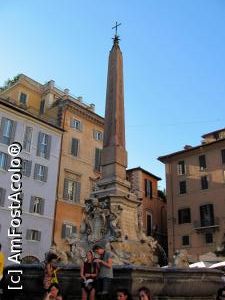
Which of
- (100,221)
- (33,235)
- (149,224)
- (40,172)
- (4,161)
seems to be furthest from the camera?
(149,224)

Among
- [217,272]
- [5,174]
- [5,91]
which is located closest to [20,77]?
[5,91]

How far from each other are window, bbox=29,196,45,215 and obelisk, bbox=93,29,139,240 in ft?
49.1

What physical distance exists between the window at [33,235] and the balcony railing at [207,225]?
39.1 feet

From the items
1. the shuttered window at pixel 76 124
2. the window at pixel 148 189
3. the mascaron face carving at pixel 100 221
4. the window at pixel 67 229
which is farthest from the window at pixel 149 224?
the mascaron face carving at pixel 100 221

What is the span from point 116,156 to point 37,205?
16.0 metres

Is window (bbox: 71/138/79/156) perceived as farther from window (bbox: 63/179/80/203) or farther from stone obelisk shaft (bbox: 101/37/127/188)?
stone obelisk shaft (bbox: 101/37/127/188)

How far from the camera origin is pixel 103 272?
19.9ft

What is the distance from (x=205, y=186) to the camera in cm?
3005

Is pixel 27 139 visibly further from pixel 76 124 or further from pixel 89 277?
pixel 89 277

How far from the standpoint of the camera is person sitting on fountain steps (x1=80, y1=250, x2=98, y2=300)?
5676 mm

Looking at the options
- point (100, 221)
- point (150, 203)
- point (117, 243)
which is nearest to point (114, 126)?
point (100, 221)

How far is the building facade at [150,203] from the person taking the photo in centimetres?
3309

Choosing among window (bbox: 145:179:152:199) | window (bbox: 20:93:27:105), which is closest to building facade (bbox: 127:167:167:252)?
window (bbox: 145:179:152:199)

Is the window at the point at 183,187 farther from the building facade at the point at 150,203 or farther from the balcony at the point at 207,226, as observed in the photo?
the building facade at the point at 150,203
